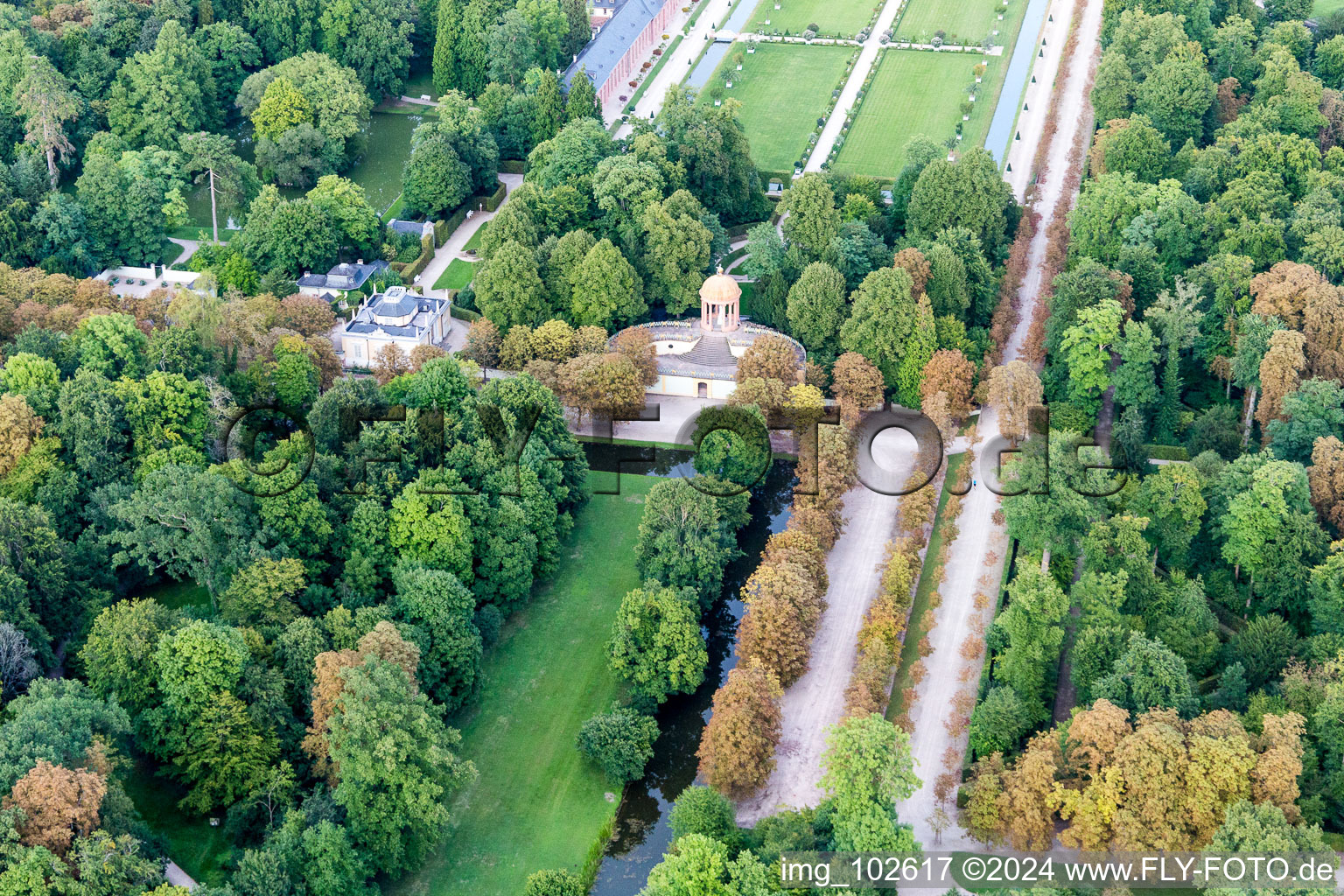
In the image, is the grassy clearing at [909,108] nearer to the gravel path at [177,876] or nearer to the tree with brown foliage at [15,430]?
the tree with brown foliage at [15,430]

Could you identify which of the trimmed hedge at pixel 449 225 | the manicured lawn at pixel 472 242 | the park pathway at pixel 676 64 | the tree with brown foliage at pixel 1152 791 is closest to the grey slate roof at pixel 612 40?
the park pathway at pixel 676 64

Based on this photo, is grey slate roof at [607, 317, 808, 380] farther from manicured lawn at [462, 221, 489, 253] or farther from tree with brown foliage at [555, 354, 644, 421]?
manicured lawn at [462, 221, 489, 253]

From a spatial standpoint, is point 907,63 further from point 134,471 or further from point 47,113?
point 134,471

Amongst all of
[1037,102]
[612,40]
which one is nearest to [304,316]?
[612,40]

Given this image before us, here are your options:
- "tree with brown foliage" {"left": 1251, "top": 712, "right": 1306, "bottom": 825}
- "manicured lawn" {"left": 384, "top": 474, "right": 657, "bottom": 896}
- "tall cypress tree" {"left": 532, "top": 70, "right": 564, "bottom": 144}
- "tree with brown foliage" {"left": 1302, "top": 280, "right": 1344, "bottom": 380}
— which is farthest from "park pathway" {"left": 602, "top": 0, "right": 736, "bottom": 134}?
"tree with brown foliage" {"left": 1251, "top": 712, "right": 1306, "bottom": 825}

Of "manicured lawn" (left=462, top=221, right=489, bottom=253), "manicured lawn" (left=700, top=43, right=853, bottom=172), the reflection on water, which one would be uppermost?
the reflection on water

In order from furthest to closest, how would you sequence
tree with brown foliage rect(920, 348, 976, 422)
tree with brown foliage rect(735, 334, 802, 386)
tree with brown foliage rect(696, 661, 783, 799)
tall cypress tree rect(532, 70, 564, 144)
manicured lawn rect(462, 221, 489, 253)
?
1. tall cypress tree rect(532, 70, 564, 144)
2. manicured lawn rect(462, 221, 489, 253)
3. tree with brown foliage rect(735, 334, 802, 386)
4. tree with brown foliage rect(920, 348, 976, 422)
5. tree with brown foliage rect(696, 661, 783, 799)

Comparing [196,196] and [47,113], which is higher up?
[47,113]

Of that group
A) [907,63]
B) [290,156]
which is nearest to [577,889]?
[290,156]
